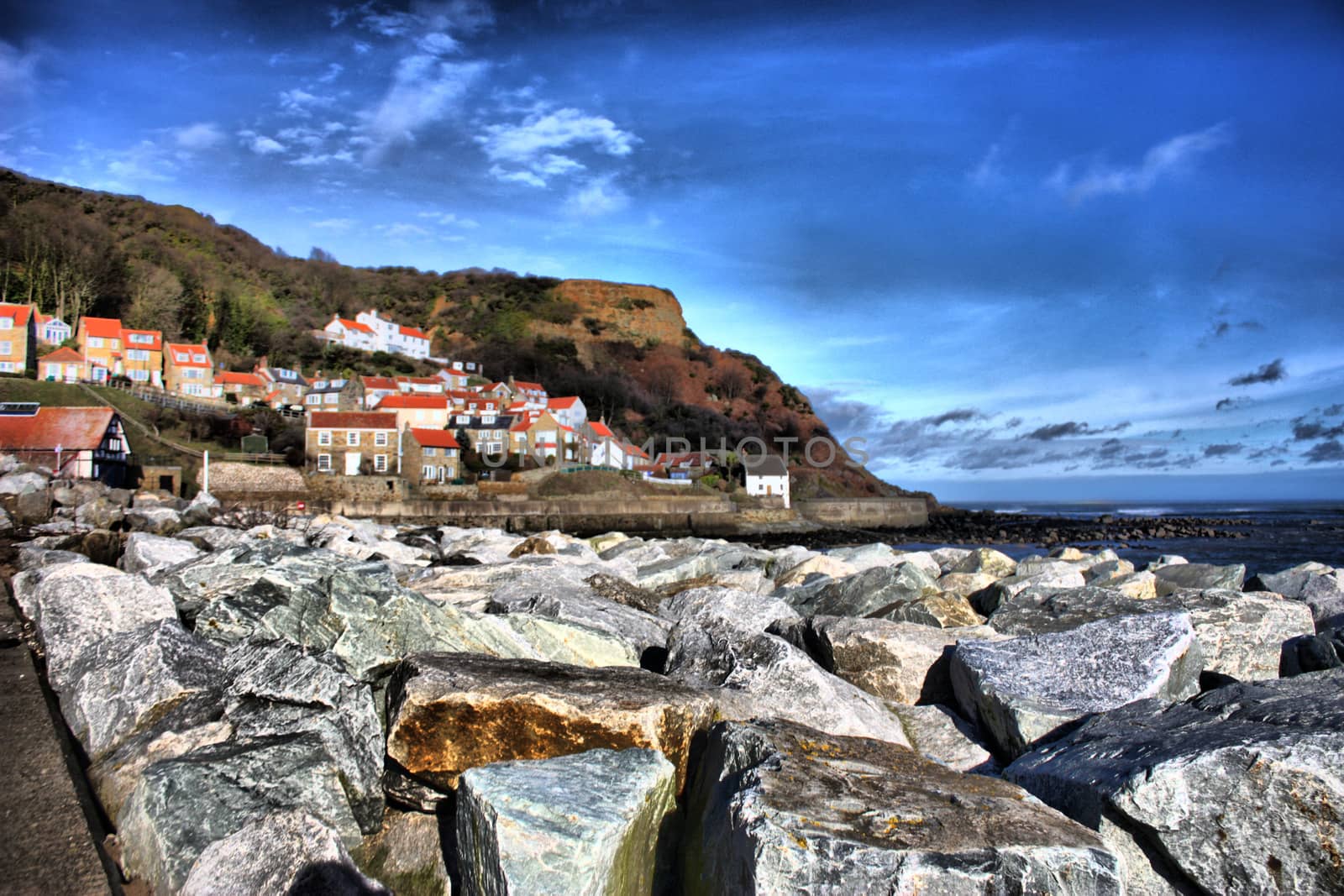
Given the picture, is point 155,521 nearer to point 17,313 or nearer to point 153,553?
point 153,553

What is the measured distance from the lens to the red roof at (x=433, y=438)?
4684 centimetres

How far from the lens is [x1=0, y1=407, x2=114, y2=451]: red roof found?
3216cm

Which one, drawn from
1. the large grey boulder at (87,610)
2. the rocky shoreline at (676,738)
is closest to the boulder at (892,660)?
the rocky shoreline at (676,738)

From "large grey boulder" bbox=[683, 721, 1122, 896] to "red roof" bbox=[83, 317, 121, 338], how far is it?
221ft

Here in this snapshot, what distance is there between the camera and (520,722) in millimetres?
3527

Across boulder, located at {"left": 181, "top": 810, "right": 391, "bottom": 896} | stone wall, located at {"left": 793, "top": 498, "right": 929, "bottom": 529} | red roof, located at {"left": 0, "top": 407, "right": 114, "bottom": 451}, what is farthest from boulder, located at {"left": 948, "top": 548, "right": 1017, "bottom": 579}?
stone wall, located at {"left": 793, "top": 498, "right": 929, "bottom": 529}

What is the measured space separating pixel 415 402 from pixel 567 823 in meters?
55.1

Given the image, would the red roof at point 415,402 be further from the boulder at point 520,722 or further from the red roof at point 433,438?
the boulder at point 520,722

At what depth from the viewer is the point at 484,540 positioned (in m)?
16.9

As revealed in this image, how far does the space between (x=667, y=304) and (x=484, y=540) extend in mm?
109428

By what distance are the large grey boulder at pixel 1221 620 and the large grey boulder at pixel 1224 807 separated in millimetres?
2862

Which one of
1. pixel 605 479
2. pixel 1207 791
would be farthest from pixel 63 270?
pixel 1207 791

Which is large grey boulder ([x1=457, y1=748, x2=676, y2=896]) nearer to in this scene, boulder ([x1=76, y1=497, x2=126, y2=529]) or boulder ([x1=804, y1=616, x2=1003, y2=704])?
boulder ([x1=804, y1=616, x2=1003, y2=704])

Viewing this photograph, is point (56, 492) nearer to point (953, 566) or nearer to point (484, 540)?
point (484, 540)
